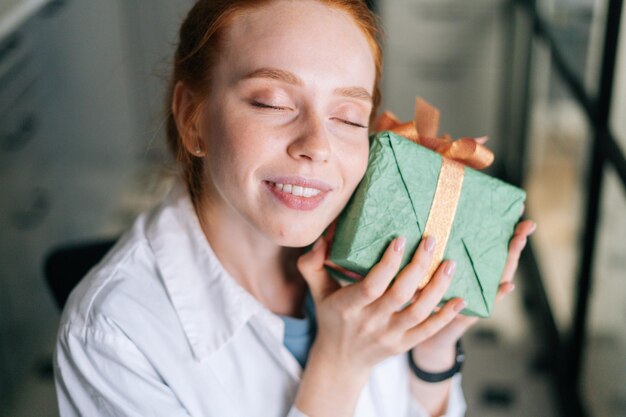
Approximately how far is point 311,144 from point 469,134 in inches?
112

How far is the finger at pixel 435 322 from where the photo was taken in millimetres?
1033

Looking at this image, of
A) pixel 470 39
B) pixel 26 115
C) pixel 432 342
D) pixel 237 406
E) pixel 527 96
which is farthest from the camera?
pixel 470 39

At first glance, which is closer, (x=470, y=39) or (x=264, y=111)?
(x=264, y=111)

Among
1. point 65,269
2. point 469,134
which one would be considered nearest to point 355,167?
point 65,269

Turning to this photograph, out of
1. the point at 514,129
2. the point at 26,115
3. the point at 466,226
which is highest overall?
the point at 466,226

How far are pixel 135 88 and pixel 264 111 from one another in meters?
2.58

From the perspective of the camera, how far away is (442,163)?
1.00 m

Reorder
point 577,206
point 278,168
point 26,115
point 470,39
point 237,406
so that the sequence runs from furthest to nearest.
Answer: point 470,39, point 577,206, point 26,115, point 237,406, point 278,168

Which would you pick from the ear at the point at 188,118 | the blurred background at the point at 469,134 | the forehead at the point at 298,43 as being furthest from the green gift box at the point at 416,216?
the blurred background at the point at 469,134

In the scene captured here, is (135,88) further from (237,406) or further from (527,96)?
(237,406)

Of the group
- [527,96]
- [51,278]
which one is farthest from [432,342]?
[527,96]

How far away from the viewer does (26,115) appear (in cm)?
219

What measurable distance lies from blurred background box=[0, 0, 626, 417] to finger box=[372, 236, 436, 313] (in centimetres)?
56

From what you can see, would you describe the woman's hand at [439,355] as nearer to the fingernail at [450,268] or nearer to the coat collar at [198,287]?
the fingernail at [450,268]
